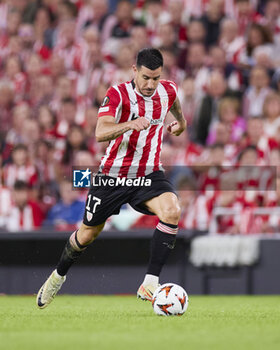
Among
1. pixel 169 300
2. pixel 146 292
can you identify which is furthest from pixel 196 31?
pixel 169 300

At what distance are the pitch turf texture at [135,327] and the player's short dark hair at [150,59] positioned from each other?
2.10 meters

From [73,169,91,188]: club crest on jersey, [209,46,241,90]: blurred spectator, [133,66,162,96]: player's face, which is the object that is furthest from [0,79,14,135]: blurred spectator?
[133,66,162,96]: player's face

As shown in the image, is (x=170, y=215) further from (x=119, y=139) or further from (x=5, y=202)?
(x=5, y=202)

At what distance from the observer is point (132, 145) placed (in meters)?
7.61

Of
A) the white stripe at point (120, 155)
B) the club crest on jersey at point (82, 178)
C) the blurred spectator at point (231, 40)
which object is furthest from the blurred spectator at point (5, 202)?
the white stripe at point (120, 155)

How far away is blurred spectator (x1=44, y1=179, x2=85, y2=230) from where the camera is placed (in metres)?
11.9

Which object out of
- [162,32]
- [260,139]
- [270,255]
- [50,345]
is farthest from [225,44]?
[50,345]

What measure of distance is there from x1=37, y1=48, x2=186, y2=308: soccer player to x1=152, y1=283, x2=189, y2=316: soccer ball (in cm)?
22

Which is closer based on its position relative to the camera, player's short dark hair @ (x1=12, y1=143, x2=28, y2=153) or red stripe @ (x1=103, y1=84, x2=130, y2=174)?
red stripe @ (x1=103, y1=84, x2=130, y2=174)

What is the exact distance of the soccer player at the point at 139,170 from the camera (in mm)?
7332

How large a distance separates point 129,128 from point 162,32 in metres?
7.25

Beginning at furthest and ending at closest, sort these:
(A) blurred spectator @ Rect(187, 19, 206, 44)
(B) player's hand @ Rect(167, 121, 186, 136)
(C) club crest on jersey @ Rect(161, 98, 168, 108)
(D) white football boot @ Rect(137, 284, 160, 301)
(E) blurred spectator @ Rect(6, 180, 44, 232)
A: (A) blurred spectator @ Rect(187, 19, 206, 44), (E) blurred spectator @ Rect(6, 180, 44, 232), (B) player's hand @ Rect(167, 121, 186, 136), (C) club crest on jersey @ Rect(161, 98, 168, 108), (D) white football boot @ Rect(137, 284, 160, 301)

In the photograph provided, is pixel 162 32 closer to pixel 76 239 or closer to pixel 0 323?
pixel 76 239

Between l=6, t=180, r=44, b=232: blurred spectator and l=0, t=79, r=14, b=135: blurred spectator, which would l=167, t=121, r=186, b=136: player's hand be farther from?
l=0, t=79, r=14, b=135: blurred spectator
